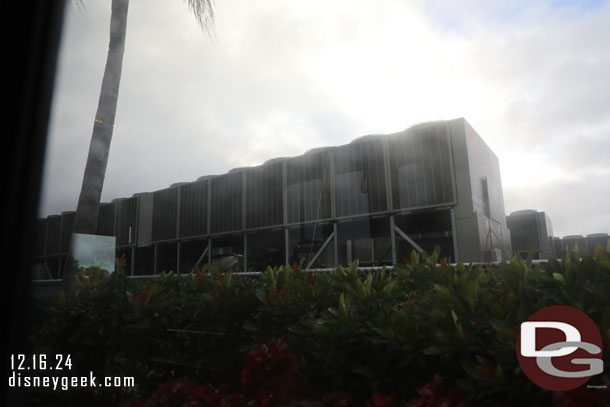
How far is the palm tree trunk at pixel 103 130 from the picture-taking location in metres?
2.50

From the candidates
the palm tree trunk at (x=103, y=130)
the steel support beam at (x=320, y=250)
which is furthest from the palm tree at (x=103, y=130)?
the steel support beam at (x=320, y=250)

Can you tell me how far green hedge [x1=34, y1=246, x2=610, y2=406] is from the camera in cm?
114

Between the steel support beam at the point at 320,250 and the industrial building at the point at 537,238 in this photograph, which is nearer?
the industrial building at the point at 537,238

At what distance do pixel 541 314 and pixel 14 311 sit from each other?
270cm

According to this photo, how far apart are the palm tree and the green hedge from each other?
1.31ft

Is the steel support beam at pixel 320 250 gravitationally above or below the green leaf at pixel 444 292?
above

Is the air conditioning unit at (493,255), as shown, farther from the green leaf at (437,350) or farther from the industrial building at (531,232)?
the green leaf at (437,350)

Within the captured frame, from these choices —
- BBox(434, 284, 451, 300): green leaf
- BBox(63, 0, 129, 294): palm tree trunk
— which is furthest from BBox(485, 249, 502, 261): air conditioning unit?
BBox(63, 0, 129, 294): palm tree trunk

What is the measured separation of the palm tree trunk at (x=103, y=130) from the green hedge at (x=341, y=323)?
406mm

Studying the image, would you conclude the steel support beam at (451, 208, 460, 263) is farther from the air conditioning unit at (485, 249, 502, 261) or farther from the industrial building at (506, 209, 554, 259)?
the industrial building at (506, 209, 554, 259)

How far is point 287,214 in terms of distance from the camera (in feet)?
8.78

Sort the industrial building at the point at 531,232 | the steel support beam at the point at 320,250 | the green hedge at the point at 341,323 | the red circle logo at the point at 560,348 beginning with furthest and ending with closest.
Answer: the steel support beam at the point at 320,250, the industrial building at the point at 531,232, the green hedge at the point at 341,323, the red circle logo at the point at 560,348

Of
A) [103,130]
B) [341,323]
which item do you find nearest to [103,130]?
[103,130]

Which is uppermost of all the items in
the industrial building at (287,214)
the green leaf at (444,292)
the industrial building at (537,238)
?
the industrial building at (287,214)
